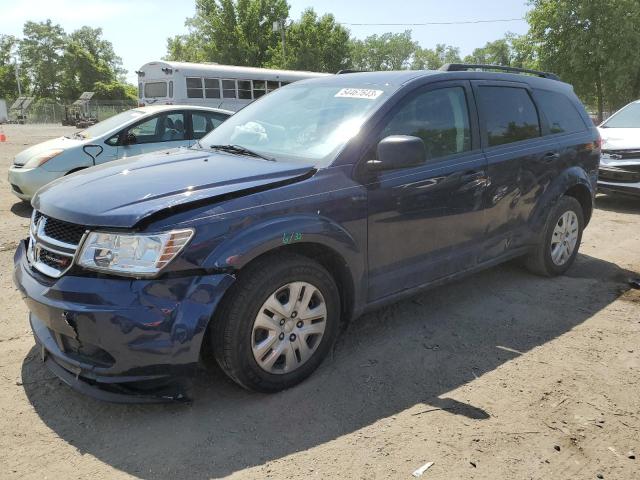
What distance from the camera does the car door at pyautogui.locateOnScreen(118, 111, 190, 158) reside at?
7.88 m

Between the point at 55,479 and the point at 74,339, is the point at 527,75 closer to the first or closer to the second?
the point at 74,339

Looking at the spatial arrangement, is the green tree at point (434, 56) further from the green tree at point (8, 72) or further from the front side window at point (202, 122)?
the front side window at point (202, 122)

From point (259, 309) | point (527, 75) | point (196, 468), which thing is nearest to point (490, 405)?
Answer: point (259, 309)

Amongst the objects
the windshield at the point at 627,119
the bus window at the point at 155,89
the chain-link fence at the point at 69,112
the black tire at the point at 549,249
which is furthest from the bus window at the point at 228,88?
the chain-link fence at the point at 69,112

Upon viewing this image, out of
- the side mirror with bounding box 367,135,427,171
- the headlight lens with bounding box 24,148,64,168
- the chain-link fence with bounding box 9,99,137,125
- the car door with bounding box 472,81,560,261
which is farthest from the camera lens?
the chain-link fence with bounding box 9,99,137,125

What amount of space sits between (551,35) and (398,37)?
8491 centimetres

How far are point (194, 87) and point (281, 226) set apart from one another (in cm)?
1784

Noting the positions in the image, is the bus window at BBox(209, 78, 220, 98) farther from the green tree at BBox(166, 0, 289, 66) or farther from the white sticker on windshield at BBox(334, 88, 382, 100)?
the green tree at BBox(166, 0, 289, 66)

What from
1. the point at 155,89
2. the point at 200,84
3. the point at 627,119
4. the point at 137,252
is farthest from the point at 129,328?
the point at 155,89

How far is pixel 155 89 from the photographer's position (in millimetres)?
19594

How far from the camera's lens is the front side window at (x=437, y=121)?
11.9 feet

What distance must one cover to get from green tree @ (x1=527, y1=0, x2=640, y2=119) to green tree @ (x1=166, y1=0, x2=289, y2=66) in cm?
2642

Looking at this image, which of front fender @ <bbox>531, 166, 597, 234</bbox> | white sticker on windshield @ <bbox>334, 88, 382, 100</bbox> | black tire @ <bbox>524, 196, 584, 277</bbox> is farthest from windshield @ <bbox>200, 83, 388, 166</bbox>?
black tire @ <bbox>524, 196, 584, 277</bbox>

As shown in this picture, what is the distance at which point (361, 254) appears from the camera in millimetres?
3340
